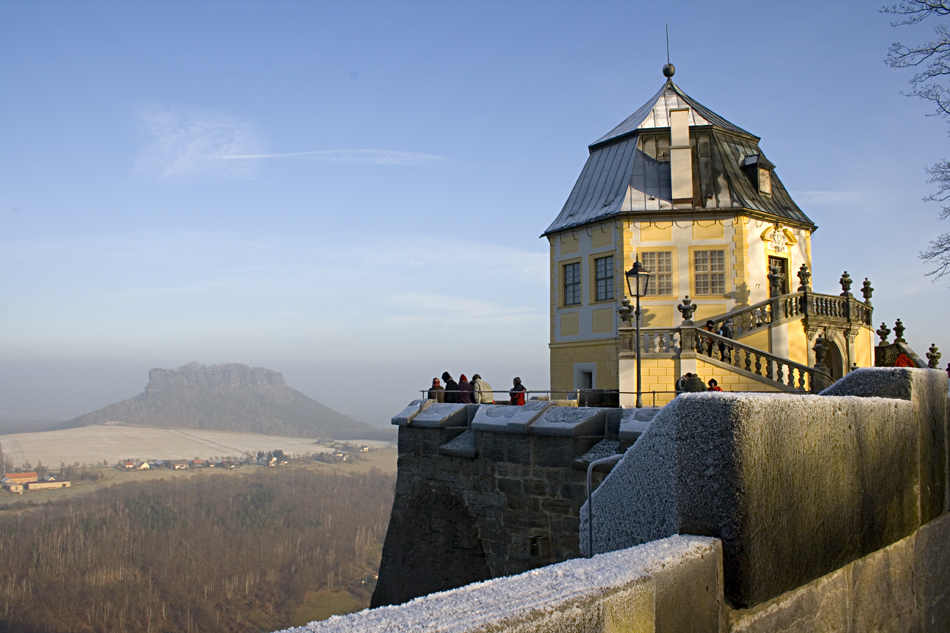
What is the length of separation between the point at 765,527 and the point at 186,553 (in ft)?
339

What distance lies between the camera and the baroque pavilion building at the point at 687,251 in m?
21.3

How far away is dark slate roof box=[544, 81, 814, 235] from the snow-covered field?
13723cm

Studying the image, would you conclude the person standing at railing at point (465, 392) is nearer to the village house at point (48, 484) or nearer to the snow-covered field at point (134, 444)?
the village house at point (48, 484)

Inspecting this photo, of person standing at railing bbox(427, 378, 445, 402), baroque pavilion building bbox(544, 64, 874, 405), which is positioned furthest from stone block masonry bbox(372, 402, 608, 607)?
baroque pavilion building bbox(544, 64, 874, 405)

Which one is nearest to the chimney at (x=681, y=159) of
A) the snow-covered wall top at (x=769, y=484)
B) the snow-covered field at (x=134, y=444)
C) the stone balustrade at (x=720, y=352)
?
the stone balustrade at (x=720, y=352)

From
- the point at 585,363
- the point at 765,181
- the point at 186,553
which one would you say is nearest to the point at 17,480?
the point at 186,553

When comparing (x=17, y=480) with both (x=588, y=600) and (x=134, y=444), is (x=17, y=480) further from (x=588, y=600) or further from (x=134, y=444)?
(x=588, y=600)

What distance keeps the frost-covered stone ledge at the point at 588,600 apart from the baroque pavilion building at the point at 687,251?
17452 millimetres

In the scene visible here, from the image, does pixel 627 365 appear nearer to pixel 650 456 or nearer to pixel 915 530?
pixel 915 530

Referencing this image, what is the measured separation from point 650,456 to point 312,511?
11954 centimetres

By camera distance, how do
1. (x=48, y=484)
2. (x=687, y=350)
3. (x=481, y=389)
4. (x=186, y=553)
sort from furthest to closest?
(x=48, y=484), (x=186, y=553), (x=687, y=350), (x=481, y=389)

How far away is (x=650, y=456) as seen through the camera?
2729 mm

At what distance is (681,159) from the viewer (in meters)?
23.9

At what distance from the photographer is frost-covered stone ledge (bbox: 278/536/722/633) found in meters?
1.51
